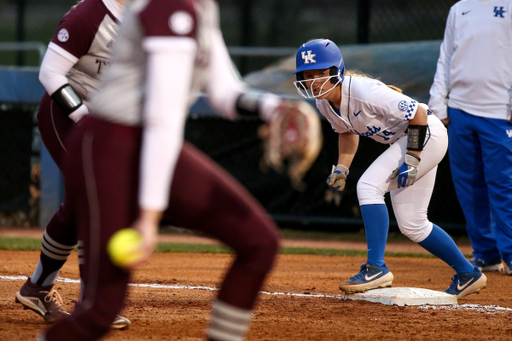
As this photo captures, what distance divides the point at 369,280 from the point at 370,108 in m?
1.12

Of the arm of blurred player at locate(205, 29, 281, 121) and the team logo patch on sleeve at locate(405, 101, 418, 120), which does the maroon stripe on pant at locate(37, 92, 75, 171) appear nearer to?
the arm of blurred player at locate(205, 29, 281, 121)

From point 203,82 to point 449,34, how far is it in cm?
432

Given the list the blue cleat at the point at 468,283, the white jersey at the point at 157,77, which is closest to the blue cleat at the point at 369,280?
the blue cleat at the point at 468,283

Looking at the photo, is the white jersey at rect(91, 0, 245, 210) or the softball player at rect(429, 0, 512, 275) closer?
the white jersey at rect(91, 0, 245, 210)

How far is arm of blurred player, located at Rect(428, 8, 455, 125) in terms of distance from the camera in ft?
19.6

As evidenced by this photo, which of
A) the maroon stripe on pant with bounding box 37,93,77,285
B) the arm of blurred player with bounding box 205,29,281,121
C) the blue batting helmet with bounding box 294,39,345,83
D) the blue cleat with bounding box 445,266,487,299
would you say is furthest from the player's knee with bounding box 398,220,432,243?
the arm of blurred player with bounding box 205,29,281,121

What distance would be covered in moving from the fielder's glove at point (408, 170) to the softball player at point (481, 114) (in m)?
1.91

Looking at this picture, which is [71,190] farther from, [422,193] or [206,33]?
[422,193]

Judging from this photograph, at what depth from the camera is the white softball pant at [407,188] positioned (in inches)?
171

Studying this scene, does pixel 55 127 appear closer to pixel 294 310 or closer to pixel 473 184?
pixel 294 310

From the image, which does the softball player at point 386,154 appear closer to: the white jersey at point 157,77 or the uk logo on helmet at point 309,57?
the uk logo on helmet at point 309,57

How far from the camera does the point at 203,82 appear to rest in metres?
2.35

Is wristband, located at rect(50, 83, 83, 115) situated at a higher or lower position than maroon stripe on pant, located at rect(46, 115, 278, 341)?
higher

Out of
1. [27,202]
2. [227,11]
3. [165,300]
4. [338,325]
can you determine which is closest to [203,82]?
[338,325]
